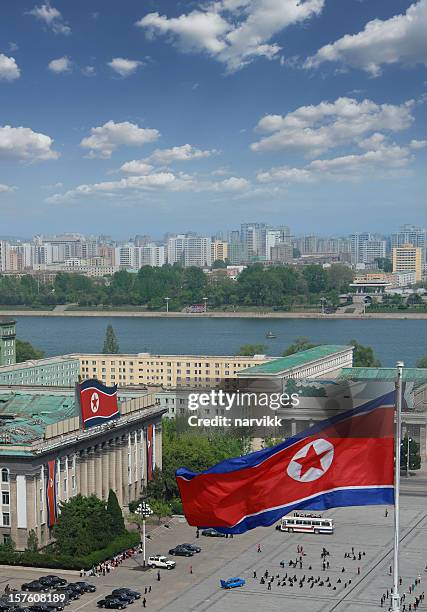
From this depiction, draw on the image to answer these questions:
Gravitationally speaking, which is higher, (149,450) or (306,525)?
(149,450)

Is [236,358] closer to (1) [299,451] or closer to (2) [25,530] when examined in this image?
(2) [25,530]

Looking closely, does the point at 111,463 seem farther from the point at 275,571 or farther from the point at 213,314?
the point at 213,314

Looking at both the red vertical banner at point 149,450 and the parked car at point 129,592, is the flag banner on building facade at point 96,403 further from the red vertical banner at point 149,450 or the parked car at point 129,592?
the parked car at point 129,592

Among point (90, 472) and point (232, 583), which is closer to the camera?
point (232, 583)

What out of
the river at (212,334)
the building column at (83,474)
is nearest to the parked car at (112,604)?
the building column at (83,474)

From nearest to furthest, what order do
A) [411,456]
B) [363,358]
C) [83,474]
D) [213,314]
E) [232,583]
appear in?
[232,583] → [83,474] → [411,456] → [363,358] → [213,314]

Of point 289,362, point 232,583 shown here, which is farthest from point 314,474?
point 289,362
